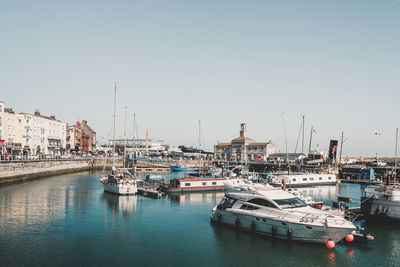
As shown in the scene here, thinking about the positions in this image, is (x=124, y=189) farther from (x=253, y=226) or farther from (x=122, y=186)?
(x=253, y=226)

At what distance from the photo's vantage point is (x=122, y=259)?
28.1 metres

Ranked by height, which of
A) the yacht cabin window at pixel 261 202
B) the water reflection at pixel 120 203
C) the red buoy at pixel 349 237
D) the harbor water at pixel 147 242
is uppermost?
the yacht cabin window at pixel 261 202

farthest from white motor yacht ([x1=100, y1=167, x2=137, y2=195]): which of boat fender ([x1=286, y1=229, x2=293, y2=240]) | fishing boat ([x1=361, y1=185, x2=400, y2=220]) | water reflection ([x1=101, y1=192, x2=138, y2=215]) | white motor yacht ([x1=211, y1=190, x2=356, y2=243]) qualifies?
fishing boat ([x1=361, y1=185, x2=400, y2=220])

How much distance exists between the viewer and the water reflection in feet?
162

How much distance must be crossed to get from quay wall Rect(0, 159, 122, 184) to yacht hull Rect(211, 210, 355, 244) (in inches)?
2032

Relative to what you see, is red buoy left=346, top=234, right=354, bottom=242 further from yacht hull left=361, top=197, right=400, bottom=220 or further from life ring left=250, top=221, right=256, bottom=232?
yacht hull left=361, top=197, right=400, bottom=220

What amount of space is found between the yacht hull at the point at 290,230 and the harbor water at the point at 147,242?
672 millimetres

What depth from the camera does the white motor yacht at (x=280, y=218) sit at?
3064cm

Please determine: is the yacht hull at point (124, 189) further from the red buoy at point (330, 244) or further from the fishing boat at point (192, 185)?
the red buoy at point (330, 244)

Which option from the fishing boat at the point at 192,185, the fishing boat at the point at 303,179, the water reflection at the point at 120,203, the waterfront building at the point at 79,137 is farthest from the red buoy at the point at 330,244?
the waterfront building at the point at 79,137

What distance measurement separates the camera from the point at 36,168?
287ft

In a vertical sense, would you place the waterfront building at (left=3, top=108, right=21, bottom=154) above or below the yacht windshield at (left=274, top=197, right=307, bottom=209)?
above

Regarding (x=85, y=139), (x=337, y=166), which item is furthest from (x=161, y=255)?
(x=85, y=139)

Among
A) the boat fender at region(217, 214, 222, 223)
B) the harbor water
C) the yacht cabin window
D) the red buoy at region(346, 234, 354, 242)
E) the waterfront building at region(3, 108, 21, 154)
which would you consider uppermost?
the waterfront building at region(3, 108, 21, 154)
